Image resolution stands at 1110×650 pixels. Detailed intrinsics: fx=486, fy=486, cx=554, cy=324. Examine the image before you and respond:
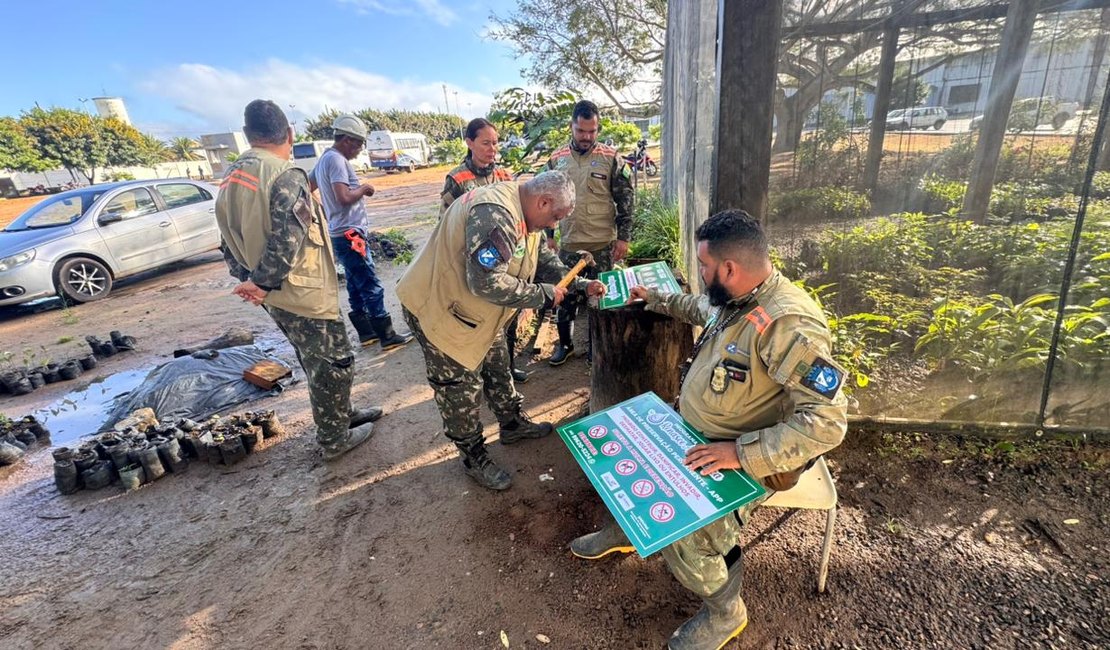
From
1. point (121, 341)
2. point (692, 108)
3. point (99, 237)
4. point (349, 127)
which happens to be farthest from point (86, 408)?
point (692, 108)

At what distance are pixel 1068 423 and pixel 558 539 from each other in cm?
277

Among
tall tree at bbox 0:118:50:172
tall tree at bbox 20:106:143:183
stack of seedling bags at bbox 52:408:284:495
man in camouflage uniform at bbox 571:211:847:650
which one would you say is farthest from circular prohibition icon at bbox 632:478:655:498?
tall tree at bbox 20:106:143:183

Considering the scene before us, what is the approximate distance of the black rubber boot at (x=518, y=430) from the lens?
3223mm

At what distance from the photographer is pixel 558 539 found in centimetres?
243

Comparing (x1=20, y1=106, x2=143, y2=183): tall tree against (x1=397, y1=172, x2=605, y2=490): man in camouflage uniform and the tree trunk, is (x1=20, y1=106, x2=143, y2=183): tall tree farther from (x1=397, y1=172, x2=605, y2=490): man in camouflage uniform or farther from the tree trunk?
the tree trunk

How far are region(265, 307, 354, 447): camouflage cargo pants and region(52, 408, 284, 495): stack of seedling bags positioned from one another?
2.00ft

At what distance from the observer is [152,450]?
3.11m

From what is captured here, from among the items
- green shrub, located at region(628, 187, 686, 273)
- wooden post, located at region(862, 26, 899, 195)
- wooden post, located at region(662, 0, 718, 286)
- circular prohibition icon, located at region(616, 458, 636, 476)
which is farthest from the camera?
green shrub, located at region(628, 187, 686, 273)

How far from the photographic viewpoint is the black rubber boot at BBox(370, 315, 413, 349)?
488cm

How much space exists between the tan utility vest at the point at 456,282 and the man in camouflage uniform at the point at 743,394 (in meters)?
1.00

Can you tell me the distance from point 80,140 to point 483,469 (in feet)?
136

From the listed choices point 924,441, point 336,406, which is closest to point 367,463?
point 336,406

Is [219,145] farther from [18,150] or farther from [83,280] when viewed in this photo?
[83,280]

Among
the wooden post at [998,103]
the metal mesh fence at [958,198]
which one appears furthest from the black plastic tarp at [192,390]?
the wooden post at [998,103]
